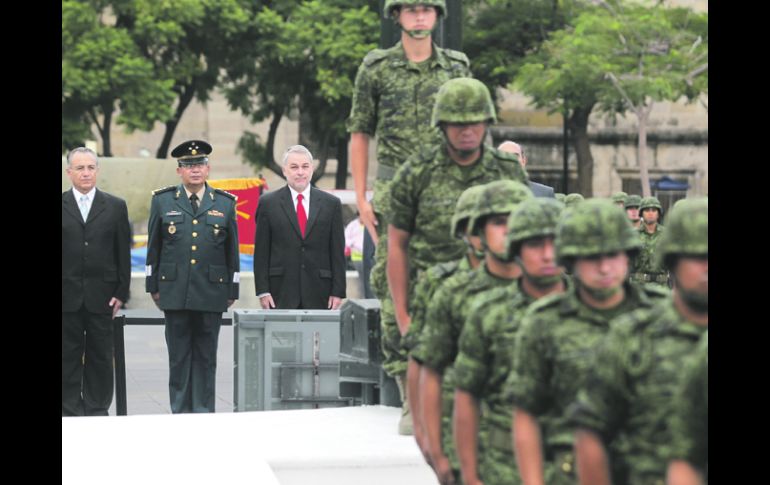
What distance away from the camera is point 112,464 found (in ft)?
30.7

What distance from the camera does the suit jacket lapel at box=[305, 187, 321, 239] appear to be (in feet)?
42.5

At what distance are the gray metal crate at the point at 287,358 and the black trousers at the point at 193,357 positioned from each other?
0.76ft

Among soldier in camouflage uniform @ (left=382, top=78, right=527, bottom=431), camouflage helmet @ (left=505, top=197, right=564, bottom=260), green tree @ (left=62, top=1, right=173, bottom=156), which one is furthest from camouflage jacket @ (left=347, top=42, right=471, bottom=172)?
green tree @ (left=62, top=1, right=173, bottom=156)

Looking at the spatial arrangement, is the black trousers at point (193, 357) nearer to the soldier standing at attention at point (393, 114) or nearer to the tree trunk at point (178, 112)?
the soldier standing at attention at point (393, 114)

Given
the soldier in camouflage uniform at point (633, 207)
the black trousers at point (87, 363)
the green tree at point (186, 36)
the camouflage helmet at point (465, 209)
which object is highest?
the green tree at point (186, 36)

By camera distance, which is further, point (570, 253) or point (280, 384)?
point (280, 384)

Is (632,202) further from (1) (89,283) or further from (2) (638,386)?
(2) (638,386)

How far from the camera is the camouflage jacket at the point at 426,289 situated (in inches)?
283

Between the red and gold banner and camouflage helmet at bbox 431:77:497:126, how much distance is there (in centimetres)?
1887

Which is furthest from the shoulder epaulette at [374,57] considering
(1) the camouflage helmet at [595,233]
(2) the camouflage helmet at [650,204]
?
(2) the camouflage helmet at [650,204]

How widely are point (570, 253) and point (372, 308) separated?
5539 millimetres
